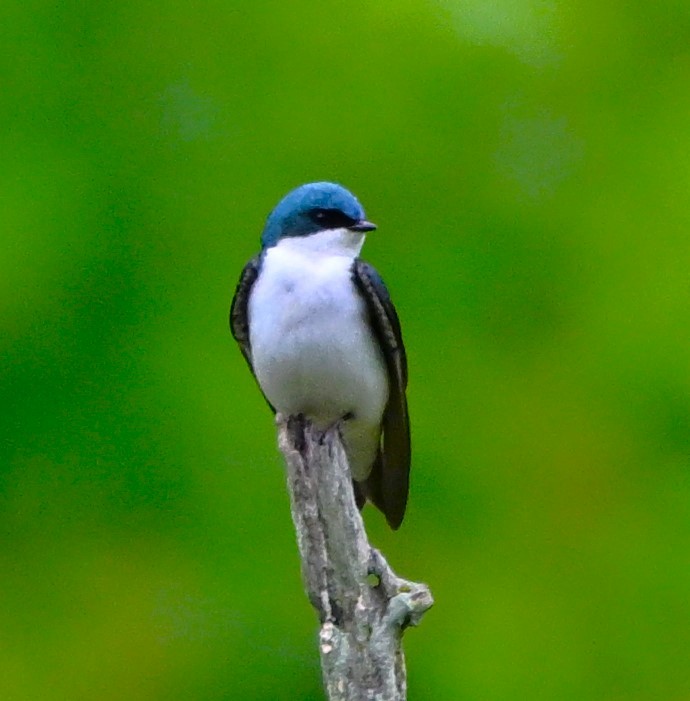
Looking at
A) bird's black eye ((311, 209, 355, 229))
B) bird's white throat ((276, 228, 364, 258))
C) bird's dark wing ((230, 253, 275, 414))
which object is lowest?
bird's dark wing ((230, 253, 275, 414))

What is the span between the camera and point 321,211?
3.16 meters

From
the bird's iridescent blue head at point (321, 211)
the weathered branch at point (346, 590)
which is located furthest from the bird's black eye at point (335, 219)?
the weathered branch at point (346, 590)

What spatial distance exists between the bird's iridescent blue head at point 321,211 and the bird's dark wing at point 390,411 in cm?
11

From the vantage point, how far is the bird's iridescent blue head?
10.4 feet

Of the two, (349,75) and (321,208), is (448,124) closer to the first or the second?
(349,75)

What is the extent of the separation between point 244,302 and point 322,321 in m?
0.25

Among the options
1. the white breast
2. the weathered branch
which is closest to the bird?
the white breast

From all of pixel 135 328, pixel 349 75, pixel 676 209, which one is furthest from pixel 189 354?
pixel 676 209

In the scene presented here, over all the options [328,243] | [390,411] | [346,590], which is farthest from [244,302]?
[346,590]

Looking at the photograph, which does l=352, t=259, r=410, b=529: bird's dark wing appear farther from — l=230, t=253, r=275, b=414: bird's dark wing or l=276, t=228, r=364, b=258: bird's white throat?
l=230, t=253, r=275, b=414: bird's dark wing

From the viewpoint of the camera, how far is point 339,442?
2.71 metres

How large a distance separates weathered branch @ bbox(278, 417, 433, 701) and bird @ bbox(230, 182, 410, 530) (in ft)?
1.30

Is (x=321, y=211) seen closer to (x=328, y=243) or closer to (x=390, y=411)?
(x=328, y=243)

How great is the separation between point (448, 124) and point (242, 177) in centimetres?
70
